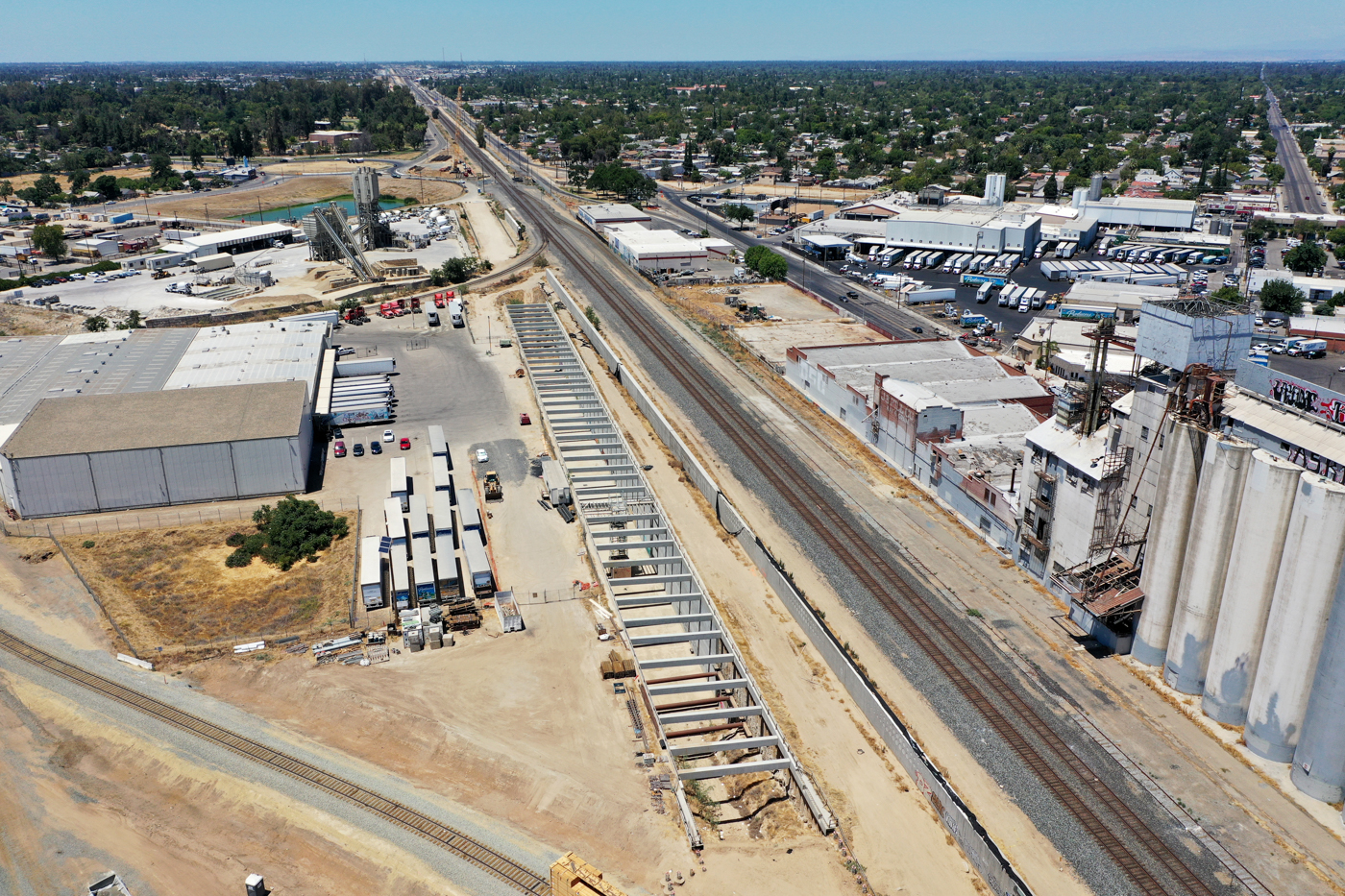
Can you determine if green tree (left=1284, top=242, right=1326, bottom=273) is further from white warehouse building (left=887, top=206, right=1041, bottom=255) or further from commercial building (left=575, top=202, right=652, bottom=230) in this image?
commercial building (left=575, top=202, right=652, bottom=230)

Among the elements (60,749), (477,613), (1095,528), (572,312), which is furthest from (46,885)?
(572,312)

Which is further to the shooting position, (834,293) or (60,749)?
(834,293)

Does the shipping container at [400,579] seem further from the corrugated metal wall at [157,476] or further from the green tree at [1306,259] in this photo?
the green tree at [1306,259]

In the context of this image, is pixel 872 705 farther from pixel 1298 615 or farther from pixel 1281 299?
pixel 1281 299

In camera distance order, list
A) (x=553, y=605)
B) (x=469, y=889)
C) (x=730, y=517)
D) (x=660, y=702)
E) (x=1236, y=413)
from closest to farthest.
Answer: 1. (x=469, y=889)
2. (x=1236, y=413)
3. (x=660, y=702)
4. (x=553, y=605)
5. (x=730, y=517)

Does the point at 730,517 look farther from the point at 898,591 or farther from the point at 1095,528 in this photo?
the point at 1095,528

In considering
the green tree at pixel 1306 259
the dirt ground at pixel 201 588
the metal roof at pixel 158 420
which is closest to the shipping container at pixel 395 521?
the dirt ground at pixel 201 588
